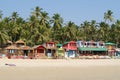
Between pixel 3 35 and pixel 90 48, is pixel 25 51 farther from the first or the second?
pixel 90 48

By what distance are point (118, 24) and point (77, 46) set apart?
Answer: 57.0 feet

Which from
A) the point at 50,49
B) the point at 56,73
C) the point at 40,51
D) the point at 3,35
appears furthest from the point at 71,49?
the point at 56,73

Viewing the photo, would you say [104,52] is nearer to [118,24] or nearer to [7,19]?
[118,24]

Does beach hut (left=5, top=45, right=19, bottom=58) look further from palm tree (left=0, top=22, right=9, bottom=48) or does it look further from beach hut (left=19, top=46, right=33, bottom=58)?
palm tree (left=0, top=22, right=9, bottom=48)

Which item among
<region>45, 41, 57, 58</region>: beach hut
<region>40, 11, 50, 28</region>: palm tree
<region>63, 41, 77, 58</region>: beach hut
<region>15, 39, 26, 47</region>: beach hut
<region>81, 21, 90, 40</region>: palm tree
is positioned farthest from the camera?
<region>81, 21, 90, 40</region>: palm tree

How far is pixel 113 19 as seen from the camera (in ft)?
239

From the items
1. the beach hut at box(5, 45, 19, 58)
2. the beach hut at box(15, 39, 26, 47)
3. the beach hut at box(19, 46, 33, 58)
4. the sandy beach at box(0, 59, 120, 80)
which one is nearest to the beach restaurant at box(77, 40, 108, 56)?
the beach hut at box(19, 46, 33, 58)

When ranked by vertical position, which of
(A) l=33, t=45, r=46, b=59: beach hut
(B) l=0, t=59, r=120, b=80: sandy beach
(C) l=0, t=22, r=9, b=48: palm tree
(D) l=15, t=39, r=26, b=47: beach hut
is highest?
(C) l=0, t=22, r=9, b=48: palm tree

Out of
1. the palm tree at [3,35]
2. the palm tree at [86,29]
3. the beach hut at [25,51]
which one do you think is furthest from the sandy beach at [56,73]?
the palm tree at [86,29]

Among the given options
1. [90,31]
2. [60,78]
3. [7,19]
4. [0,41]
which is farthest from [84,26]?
[60,78]

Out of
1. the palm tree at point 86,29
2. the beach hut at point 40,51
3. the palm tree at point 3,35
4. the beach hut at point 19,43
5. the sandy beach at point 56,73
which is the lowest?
the sandy beach at point 56,73

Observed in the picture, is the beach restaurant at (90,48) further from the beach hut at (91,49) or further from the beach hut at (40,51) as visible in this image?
the beach hut at (40,51)

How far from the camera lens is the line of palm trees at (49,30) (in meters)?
56.9

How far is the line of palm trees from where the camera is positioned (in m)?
56.9
